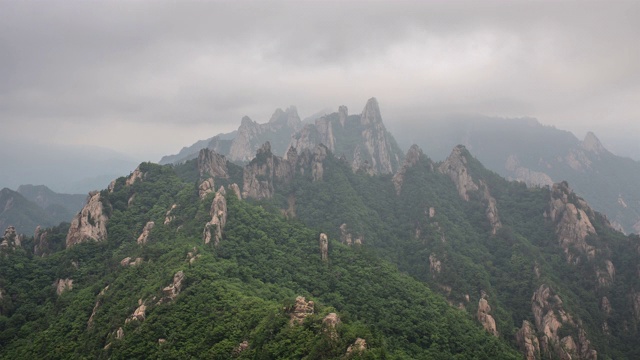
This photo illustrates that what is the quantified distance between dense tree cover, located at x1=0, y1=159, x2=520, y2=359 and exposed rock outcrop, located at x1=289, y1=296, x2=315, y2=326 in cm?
75

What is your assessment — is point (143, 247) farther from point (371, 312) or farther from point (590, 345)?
point (590, 345)

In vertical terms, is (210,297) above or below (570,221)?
above

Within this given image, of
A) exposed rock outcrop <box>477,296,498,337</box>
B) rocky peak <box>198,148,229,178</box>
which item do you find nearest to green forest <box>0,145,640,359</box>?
exposed rock outcrop <box>477,296,498,337</box>

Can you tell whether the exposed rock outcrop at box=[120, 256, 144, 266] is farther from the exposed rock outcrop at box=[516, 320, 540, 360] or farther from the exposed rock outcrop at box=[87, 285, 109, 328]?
the exposed rock outcrop at box=[516, 320, 540, 360]

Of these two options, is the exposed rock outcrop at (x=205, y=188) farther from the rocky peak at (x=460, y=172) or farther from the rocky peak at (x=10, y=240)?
the rocky peak at (x=460, y=172)

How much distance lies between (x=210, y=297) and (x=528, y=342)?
194 ft

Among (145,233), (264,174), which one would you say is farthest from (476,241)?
(145,233)

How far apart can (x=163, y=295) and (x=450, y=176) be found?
5635 inches

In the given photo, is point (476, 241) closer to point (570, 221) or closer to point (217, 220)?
point (570, 221)

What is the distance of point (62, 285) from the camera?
7406cm

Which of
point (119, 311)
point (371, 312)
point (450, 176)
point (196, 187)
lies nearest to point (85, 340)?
point (119, 311)

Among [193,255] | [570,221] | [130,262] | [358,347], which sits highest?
[193,255]

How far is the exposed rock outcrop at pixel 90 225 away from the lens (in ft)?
284

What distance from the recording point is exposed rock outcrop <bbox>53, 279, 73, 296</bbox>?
73188 millimetres
